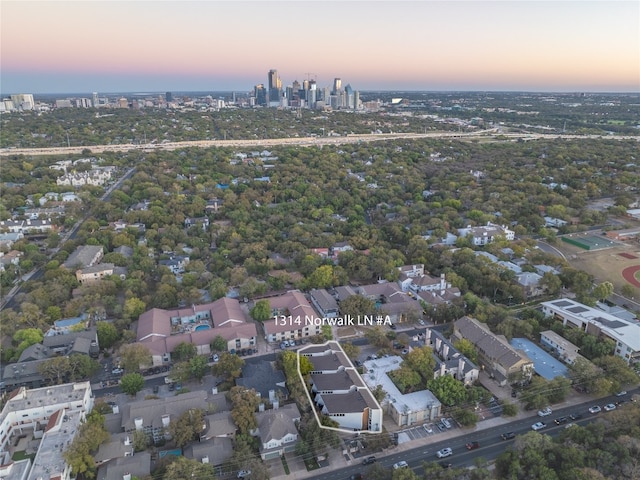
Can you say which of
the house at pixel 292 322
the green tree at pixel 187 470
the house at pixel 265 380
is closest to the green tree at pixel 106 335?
the house at pixel 265 380

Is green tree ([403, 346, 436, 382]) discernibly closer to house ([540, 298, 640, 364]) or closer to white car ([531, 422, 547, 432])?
white car ([531, 422, 547, 432])

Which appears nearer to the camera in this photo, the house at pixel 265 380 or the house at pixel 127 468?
the house at pixel 127 468

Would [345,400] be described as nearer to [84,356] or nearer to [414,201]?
[84,356]

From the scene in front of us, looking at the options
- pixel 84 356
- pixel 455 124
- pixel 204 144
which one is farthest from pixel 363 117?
pixel 84 356

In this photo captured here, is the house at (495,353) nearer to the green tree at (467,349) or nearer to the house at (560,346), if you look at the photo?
the green tree at (467,349)

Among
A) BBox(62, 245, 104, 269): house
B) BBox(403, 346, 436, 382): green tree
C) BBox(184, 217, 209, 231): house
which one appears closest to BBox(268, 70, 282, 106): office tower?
BBox(184, 217, 209, 231): house

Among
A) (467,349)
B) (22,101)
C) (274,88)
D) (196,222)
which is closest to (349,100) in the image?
(274,88)
